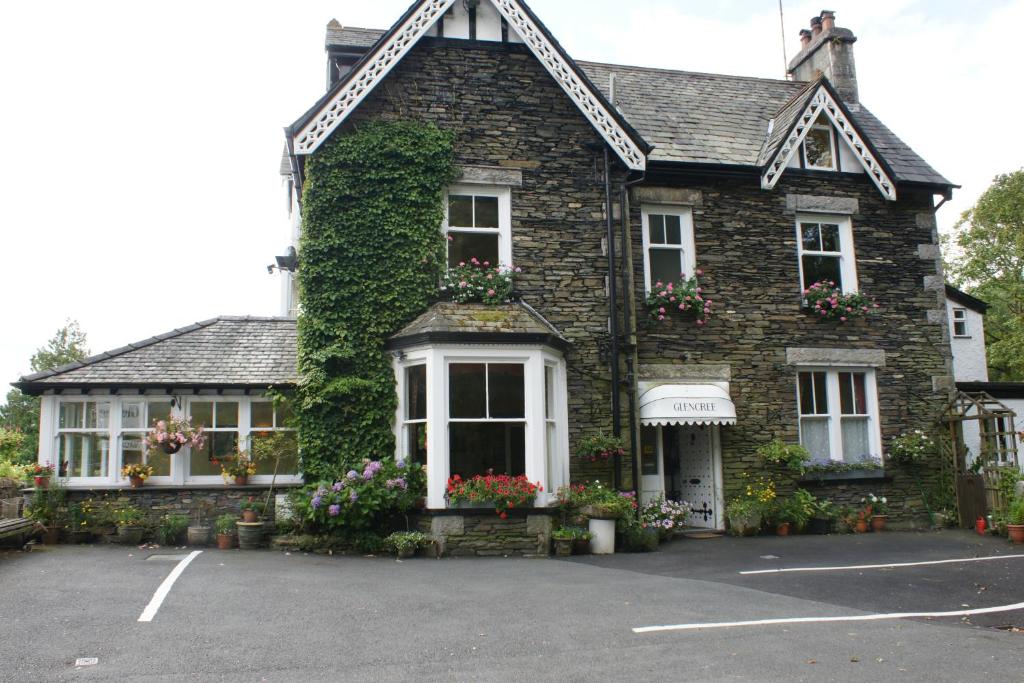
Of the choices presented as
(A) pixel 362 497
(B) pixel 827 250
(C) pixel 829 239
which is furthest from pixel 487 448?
(C) pixel 829 239

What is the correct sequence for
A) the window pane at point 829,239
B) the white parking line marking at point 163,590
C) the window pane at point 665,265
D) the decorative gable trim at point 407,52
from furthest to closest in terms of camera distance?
1. the window pane at point 829,239
2. the window pane at point 665,265
3. the decorative gable trim at point 407,52
4. the white parking line marking at point 163,590

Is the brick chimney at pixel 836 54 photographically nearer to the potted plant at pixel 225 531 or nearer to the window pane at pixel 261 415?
the window pane at pixel 261 415

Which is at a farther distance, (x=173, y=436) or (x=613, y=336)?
(x=613, y=336)

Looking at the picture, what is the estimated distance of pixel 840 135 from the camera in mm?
16734

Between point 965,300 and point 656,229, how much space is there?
14039mm

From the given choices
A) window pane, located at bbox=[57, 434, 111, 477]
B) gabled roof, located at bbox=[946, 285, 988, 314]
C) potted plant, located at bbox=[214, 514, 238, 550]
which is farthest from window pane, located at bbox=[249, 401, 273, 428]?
gabled roof, located at bbox=[946, 285, 988, 314]

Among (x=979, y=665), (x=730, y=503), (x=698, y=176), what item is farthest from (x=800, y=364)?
(x=979, y=665)

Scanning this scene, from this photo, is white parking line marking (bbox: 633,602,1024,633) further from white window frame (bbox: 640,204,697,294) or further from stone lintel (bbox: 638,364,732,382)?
white window frame (bbox: 640,204,697,294)

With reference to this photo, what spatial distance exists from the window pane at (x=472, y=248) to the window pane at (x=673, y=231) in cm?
346

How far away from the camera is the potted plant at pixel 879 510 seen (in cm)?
1551

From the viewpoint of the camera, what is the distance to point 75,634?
753 centimetres

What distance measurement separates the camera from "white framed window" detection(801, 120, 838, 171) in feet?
55.2

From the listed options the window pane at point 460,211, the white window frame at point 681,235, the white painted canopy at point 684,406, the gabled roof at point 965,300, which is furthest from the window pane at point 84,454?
the gabled roof at point 965,300

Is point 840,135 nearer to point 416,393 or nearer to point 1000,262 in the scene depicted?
point 416,393
